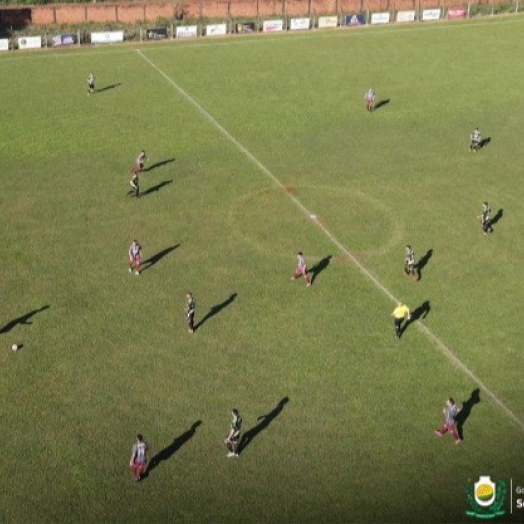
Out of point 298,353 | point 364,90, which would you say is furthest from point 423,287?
point 364,90

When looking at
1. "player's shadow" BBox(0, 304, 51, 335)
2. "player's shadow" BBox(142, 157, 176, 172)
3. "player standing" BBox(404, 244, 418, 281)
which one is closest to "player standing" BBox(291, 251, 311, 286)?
"player standing" BBox(404, 244, 418, 281)

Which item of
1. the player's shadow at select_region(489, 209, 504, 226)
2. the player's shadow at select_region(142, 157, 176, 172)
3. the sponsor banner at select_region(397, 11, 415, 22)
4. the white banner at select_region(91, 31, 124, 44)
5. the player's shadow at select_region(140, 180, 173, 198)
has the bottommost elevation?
Answer: the player's shadow at select_region(489, 209, 504, 226)

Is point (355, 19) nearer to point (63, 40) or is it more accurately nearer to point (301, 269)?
point (63, 40)

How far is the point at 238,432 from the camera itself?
22.9 m

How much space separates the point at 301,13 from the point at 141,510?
71528 millimetres

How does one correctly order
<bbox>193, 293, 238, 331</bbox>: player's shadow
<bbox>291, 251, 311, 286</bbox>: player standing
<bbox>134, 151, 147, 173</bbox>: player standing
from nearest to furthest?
<bbox>193, 293, 238, 331</bbox>: player's shadow
<bbox>291, 251, 311, 286</bbox>: player standing
<bbox>134, 151, 147, 173</bbox>: player standing

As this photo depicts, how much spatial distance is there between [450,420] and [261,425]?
6116mm

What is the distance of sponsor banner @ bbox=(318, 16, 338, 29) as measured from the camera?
76.4 m

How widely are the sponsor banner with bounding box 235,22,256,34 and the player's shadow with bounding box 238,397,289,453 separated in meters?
56.4

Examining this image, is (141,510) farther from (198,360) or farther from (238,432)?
(198,360)

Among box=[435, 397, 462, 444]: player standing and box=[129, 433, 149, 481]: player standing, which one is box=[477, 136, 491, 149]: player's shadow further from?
box=[129, 433, 149, 481]: player standing

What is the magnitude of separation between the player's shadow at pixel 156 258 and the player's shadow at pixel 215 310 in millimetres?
4601

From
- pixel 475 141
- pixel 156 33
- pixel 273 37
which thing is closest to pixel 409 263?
pixel 475 141

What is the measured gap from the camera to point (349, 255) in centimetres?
3494
